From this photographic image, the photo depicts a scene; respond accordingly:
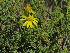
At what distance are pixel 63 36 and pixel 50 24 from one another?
26 cm

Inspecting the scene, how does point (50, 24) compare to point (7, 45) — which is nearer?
point (7, 45)

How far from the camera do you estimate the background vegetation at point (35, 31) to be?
9.05ft

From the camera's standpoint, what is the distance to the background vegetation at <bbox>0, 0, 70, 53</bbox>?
2760 millimetres

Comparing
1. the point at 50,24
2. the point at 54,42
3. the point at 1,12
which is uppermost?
the point at 1,12

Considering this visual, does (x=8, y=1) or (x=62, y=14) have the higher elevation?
(x=8, y=1)

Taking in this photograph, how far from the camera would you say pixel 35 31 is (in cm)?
291

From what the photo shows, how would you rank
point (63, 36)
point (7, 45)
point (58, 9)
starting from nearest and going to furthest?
point (7, 45)
point (63, 36)
point (58, 9)

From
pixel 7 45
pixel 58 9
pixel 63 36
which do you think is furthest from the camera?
pixel 58 9

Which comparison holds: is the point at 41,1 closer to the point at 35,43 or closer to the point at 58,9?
the point at 58,9

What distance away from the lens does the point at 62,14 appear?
3.06 m

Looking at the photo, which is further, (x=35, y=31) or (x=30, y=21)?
(x=35, y=31)

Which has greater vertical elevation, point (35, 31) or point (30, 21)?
point (30, 21)

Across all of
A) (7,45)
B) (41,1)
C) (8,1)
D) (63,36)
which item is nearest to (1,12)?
(8,1)

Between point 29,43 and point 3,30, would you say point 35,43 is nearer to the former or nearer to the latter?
point 29,43
